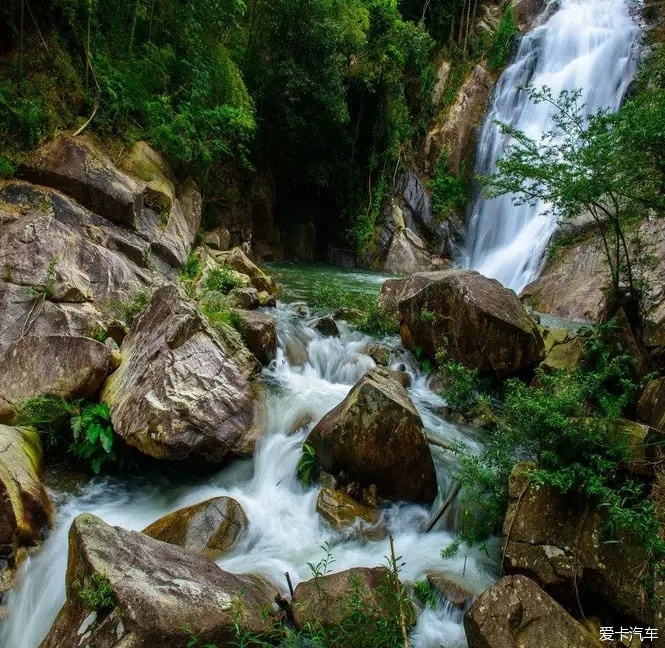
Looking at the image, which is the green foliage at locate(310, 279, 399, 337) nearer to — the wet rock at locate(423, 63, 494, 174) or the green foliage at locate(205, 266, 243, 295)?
the green foliage at locate(205, 266, 243, 295)

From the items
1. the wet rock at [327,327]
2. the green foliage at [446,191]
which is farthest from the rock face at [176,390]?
the green foliage at [446,191]

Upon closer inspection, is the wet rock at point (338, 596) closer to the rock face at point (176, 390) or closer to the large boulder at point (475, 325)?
the rock face at point (176, 390)

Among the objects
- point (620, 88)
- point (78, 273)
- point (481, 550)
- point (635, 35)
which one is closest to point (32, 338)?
point (78, 273)

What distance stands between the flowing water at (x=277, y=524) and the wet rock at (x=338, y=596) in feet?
1.37

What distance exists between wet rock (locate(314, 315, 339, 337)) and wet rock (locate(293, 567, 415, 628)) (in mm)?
5117

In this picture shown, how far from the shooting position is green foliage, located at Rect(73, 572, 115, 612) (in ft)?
8.32

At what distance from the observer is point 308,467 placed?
192 inches

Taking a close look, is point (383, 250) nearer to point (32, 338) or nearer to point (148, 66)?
point (148, 66)

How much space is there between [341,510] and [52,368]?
349cm

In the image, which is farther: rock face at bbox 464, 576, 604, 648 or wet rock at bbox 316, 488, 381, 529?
wet rock at bbox 316, 488, 381, 529

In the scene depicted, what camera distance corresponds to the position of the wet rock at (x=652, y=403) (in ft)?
14.4

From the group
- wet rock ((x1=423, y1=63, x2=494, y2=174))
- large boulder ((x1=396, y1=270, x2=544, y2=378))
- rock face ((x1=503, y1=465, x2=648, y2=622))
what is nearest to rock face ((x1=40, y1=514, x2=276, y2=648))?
rock face ((x1=503, y1=465, x2=648, y2=622))

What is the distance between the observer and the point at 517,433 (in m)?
4.13

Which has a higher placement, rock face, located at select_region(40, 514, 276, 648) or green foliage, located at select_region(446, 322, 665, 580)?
green foliage, located at select_region(446, 322, 665, 580)
